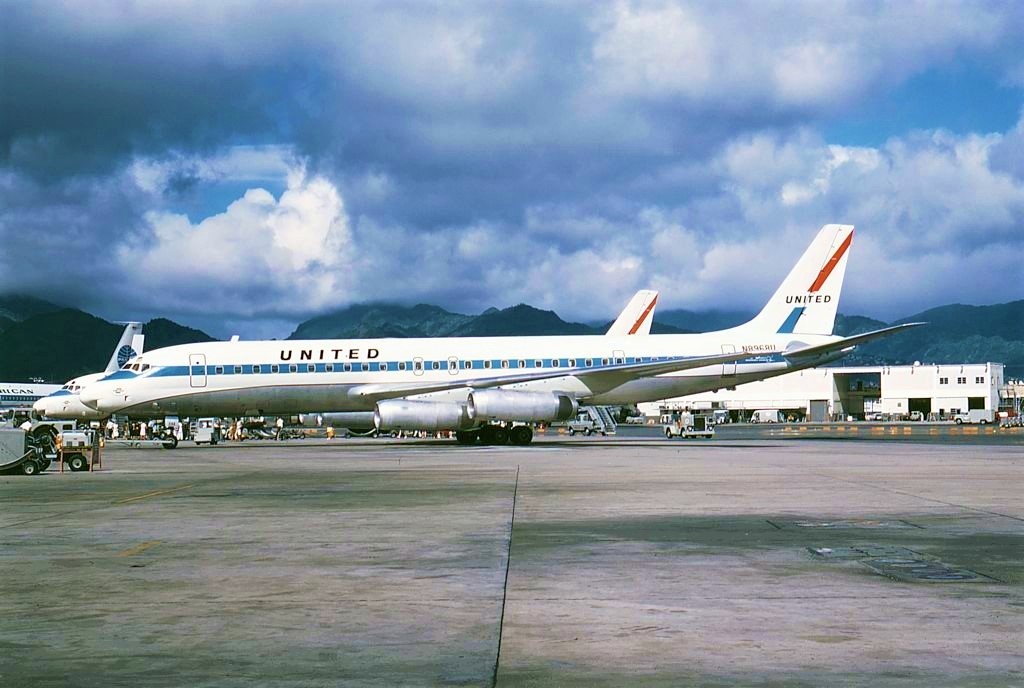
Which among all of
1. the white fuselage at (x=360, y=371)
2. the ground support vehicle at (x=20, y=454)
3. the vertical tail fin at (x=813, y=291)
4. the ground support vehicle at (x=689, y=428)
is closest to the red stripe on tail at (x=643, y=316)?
the ground support vehicle at (x=689, y=428)

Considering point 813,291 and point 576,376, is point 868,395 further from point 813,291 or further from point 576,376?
point 576,376

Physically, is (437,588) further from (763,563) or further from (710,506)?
(710,506)

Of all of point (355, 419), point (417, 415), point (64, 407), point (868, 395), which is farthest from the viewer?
point (868, 395)

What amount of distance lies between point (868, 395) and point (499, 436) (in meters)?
124

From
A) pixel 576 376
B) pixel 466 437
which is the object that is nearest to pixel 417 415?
pixel 576 376

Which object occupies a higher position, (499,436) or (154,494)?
(499,436)

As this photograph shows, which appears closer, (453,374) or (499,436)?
(453,374)

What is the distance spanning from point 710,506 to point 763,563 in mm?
6111

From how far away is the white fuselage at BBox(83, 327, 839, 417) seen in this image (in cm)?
4297

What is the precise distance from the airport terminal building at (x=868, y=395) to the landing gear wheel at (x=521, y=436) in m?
101

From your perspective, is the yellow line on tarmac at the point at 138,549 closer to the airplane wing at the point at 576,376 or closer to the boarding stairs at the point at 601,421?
the airplane wing at the point at 576,376

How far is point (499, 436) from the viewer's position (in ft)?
148

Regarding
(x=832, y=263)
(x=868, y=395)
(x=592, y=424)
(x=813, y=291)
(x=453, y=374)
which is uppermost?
(x=832, y=263)

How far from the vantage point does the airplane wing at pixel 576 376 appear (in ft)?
141
